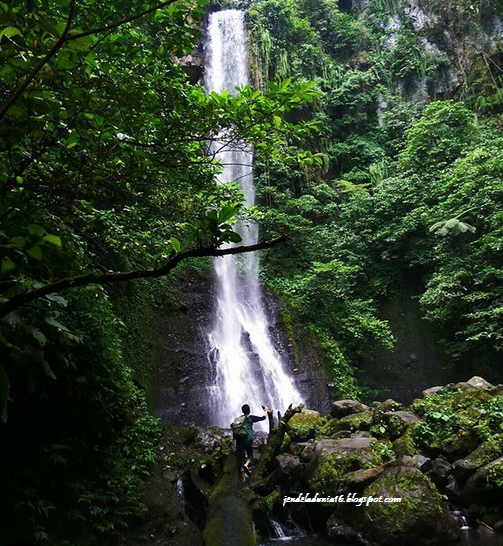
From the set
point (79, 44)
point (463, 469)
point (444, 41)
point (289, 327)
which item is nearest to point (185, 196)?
point (79, 44)

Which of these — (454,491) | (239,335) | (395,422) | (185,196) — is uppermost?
(185,196)

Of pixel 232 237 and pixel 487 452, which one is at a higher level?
pixel 232 237

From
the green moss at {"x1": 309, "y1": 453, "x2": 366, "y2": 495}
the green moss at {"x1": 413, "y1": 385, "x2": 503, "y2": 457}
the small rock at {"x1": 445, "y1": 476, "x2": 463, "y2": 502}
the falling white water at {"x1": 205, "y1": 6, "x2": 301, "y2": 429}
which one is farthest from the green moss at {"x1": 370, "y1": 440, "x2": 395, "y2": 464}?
the falling white water at {"x1": 205, "y1": 6, "x2": 301, "y2": 429}

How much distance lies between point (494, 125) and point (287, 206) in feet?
27.6

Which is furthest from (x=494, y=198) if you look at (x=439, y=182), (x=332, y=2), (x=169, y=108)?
(x=332, y=2)

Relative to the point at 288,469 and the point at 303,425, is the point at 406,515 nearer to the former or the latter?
the point at 288,469

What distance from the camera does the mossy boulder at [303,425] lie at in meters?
8.33

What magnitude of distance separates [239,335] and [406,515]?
8.09 meters

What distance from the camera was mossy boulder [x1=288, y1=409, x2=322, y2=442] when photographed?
833 cm

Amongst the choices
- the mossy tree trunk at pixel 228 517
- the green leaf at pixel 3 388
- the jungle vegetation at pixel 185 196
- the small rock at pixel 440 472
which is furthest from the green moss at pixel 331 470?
the green leaf at pixel 3 388

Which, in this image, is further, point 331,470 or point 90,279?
point 331,470

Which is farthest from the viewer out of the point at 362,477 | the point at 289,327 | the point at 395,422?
the point at 289,327

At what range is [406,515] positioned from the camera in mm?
5602

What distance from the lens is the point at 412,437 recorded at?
24.9 feet
